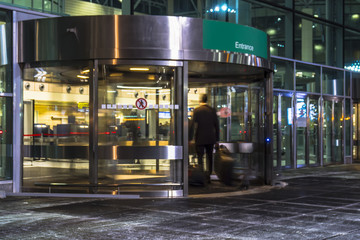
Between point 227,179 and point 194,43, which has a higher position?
point 194,43

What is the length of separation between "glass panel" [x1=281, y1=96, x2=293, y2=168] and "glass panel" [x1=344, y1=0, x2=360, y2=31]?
6.55 m

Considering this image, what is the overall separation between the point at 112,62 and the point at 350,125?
13.3 metres

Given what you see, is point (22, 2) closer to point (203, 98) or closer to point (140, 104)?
point (140, 104)

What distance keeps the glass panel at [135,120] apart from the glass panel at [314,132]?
31.4 ft

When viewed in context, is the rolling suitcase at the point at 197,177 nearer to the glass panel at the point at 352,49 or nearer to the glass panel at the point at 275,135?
the glass panel at the point at 275,135

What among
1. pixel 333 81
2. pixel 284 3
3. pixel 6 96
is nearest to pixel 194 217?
pixel 6 96

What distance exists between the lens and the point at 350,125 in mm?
20375

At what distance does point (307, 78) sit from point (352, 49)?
5905 mm

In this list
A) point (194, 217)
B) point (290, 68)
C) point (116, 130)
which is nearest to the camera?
point (194, 217)

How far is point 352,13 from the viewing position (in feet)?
73.7

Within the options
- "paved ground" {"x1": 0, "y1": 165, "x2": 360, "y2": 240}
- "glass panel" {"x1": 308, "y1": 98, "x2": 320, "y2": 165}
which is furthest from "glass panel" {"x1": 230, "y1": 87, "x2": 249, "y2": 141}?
"glass panel" {"x1": 308, "y1": 98, "x2": 320, "y2": 165}

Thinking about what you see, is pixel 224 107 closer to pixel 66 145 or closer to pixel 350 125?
pixel 66 145

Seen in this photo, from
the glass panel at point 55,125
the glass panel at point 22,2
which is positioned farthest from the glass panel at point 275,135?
the glass panel at point 22,2

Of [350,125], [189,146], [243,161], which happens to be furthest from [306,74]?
[189,146]
